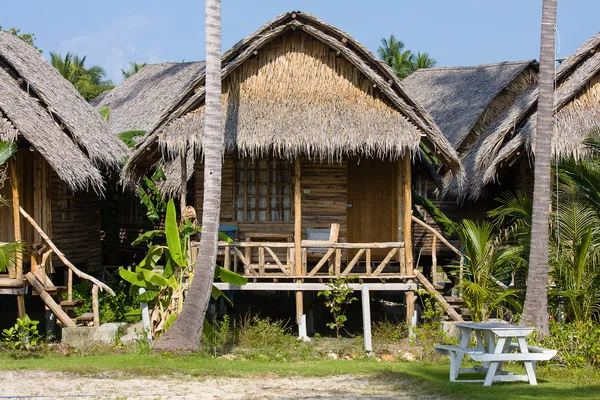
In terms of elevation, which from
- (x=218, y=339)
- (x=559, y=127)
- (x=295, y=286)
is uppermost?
(x=559, y=127)

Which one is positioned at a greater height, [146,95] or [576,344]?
[146,95]

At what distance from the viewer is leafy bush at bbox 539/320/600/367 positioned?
13.2 m

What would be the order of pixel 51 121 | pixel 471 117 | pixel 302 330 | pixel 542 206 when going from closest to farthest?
pixel 542 206
pixel 302 330
pixel 51 121
pixel 471 117

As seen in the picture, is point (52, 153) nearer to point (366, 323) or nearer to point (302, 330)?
point (302, 330)

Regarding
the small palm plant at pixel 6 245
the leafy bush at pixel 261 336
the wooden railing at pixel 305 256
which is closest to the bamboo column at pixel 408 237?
the wooden railing at pixel 305 256

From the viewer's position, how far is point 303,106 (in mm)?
16266

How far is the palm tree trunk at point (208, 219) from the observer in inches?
548

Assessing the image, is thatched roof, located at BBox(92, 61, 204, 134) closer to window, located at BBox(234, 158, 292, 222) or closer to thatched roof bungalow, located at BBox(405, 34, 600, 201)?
window, located at BBox(234, 158, 292, 222)

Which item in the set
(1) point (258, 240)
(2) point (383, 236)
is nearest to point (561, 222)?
(2) point (383, 236)

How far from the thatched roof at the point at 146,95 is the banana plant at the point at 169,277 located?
757 cm

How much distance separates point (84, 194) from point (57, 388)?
9125 mm

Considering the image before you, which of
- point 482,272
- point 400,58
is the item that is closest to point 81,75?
point 400,58

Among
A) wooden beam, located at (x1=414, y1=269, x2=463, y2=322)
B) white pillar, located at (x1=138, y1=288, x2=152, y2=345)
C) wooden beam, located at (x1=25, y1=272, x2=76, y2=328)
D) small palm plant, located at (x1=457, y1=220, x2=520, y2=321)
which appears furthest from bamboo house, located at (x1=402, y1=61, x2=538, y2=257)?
wooden beam, located at (x1=25, y1=272, x2=76, y2=328)

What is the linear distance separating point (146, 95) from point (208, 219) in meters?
12.0
